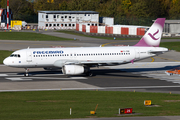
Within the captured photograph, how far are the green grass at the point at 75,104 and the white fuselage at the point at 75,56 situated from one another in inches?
432

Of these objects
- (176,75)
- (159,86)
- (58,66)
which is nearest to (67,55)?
(58,66)

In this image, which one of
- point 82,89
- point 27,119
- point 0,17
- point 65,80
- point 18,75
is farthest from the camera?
point 0,17

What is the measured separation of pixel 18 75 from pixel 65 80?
8.42 meters

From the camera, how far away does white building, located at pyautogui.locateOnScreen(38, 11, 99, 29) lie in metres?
150

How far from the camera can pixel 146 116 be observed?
82.2ft

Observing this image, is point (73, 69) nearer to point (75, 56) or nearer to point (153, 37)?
point (75, 56)

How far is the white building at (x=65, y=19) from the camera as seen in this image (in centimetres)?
14962

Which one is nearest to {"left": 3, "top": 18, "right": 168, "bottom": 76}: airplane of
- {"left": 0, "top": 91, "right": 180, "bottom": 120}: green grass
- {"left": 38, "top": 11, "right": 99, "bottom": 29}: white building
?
{"left": 0, "top": 91, "right": 180, "bottom": 120}: green grass

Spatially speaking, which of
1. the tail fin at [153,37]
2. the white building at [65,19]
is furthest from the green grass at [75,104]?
the white building at [65,19]

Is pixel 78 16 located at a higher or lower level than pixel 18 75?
higher

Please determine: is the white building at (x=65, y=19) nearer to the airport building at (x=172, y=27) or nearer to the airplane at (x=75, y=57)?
the airport building at (x=172, y=27)

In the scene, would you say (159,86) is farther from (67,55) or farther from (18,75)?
(18,75)

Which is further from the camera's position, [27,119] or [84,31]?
[84,31]

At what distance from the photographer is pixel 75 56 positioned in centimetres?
4847
